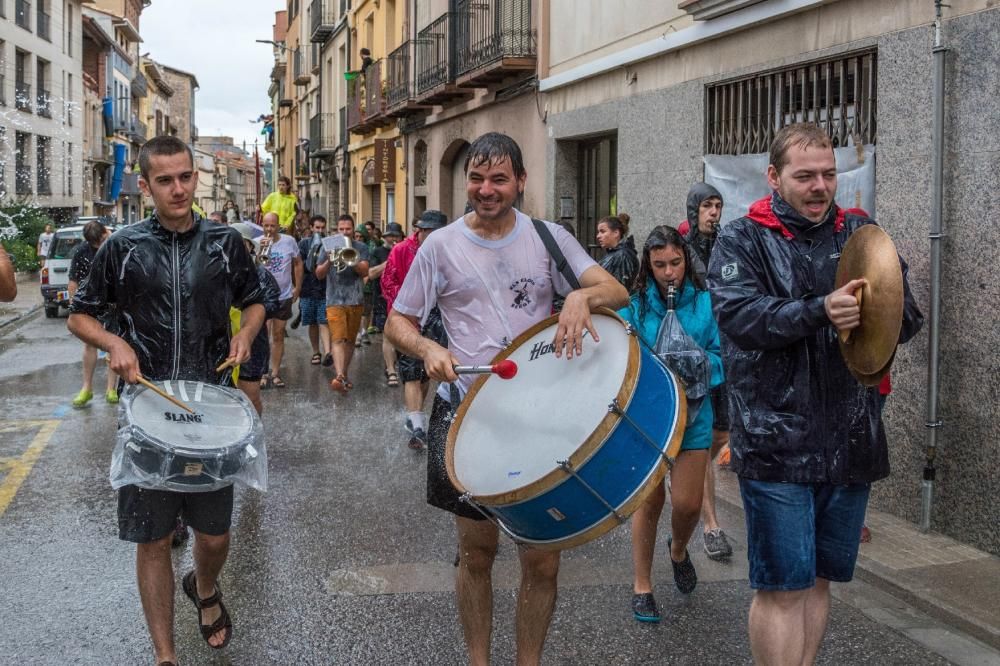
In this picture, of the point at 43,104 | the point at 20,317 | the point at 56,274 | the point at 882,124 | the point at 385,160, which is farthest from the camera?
the point at 43,104

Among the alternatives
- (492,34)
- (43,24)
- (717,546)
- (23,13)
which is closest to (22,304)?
(492,34)

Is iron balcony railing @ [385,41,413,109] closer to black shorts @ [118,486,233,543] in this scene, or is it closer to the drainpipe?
the drainpipe

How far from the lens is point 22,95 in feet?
135

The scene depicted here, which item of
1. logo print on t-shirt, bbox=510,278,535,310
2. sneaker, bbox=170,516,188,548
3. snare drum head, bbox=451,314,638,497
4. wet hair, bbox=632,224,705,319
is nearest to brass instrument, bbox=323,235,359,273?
sneaker, bbox=170,516,188,548

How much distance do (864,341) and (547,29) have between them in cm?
1212

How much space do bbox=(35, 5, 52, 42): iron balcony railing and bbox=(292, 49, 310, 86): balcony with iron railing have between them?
10.1 m

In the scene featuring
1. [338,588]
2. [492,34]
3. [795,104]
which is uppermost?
[492,34]

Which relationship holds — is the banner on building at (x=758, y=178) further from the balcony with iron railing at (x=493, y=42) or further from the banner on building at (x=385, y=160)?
the banner on building at (x=385, y=160)

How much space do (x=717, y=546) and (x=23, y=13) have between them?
4275 cm

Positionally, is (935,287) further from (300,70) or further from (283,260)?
(300,70)

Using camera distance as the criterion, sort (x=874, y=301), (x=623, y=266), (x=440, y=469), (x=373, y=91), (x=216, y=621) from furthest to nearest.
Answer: (x=373, y=91) < (x=623, y=266) < (x=216, y=621) < (x=440, y=469) < (x=874, y=301)

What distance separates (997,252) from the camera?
588 cm

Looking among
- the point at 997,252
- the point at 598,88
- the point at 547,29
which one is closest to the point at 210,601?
the point at 997,252

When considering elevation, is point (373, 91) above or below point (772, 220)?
above
